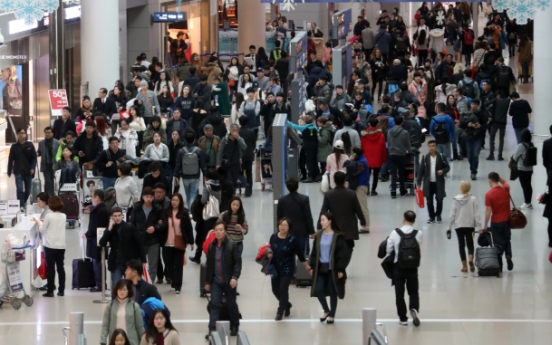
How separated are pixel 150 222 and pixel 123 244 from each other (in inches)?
31.3

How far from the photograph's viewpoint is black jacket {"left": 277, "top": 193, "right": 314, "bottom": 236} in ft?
43.2

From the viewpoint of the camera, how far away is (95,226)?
523 inches

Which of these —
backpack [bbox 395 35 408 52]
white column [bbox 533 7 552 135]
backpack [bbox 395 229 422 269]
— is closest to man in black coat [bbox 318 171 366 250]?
backpack [bbox 395 229 422 269]

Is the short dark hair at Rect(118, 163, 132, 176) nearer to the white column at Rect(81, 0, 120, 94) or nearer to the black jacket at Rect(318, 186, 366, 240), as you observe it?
the black jacket at Rect(318, 186, 366, 240)

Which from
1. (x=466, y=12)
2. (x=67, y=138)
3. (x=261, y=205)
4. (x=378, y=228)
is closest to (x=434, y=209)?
(x=378, y=228)

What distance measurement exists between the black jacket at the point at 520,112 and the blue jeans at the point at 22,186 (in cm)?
962

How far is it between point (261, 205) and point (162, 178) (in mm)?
3712

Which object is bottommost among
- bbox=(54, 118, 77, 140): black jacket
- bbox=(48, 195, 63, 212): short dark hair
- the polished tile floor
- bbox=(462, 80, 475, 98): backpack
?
the polished tile floor

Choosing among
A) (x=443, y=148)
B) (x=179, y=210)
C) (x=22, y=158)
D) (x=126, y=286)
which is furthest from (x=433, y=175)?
(x=126, y=286)

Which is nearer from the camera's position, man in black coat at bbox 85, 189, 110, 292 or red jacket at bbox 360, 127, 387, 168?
man in black coat at bbox 85, 189, 110, 292

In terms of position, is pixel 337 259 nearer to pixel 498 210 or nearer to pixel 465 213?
pixel 465 213

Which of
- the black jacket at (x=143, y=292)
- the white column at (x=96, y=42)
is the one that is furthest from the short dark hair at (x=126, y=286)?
the white column at (x=96, y=42)

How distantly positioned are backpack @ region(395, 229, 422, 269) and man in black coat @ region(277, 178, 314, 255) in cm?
166

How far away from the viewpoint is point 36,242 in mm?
13711
